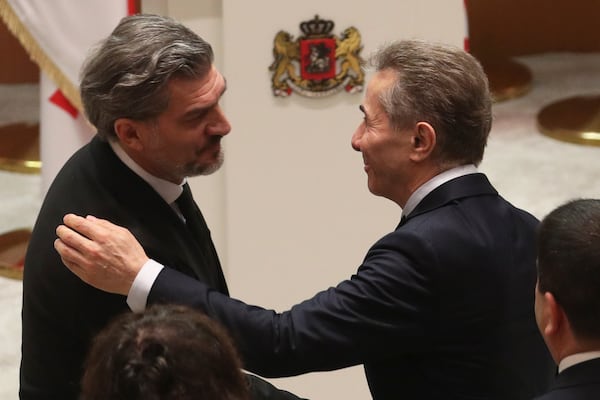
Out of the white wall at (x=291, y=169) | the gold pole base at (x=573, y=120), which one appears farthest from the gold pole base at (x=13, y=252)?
the gold pole base at (x=573, y=120)

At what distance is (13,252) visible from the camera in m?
6.39

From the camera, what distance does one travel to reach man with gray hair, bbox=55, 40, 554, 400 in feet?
7.69

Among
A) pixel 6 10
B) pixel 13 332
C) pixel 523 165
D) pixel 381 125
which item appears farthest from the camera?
pixel 523 165

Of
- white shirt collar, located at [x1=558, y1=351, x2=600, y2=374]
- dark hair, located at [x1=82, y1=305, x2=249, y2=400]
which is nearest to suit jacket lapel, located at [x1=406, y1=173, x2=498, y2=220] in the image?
white shirt collar, located at [x1=558, y1=351, x2=600, y2=374]

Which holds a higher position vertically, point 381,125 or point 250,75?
point 381,125

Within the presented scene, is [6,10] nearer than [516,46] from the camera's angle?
Yes

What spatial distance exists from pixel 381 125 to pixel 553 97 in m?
5.41

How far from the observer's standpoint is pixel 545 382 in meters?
2.53

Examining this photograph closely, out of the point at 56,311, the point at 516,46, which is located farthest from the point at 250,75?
the point at 516,46

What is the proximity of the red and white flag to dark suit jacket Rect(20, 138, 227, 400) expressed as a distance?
1937 mm

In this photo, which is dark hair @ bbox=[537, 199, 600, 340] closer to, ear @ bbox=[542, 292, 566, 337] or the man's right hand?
ear @ bbox=[542, 292, 566, 337]

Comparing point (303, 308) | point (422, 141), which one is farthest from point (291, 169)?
point (303, 308)

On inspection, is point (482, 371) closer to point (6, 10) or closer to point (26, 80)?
point (6, 10)

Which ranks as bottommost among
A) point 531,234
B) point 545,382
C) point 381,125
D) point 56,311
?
point 545,382
